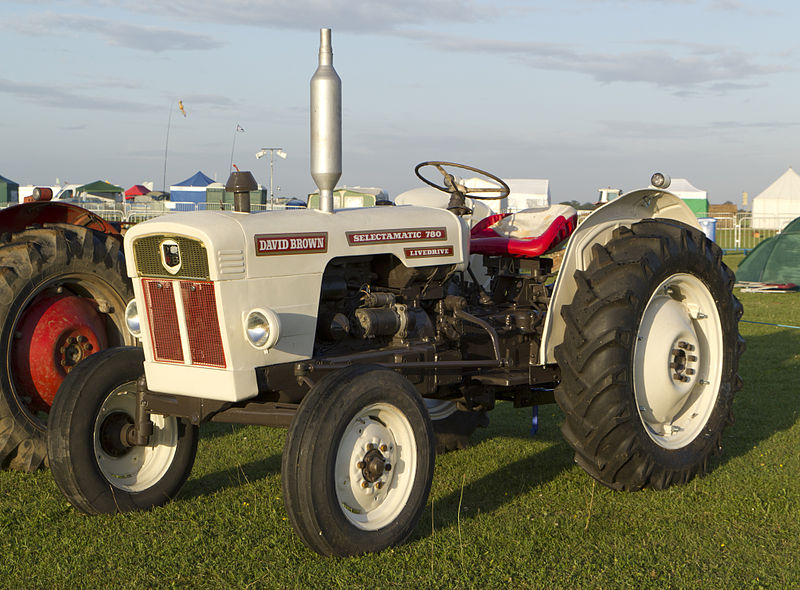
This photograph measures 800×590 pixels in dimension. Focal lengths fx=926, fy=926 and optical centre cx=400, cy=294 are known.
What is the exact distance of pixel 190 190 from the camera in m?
42.1

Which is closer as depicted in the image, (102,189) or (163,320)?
(163,320)

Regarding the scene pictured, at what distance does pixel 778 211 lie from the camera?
142 feet

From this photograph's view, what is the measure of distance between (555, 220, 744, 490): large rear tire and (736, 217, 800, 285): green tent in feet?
42.1

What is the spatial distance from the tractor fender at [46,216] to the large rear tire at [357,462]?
342 centimetres

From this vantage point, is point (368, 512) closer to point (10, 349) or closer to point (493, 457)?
point (493, 457)

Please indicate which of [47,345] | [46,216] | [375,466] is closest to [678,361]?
[375,466]

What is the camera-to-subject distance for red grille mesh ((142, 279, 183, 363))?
168 inches

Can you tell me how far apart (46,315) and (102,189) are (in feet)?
147

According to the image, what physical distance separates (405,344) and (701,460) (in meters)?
1.92

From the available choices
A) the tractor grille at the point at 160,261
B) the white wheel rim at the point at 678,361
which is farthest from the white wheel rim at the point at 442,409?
the tractor grille at the point at 160,261

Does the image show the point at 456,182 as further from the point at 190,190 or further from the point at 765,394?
the point at 190,190

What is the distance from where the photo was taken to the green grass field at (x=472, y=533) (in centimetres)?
380

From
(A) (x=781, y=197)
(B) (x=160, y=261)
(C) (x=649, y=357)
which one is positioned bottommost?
(A) (x=781, y=197)

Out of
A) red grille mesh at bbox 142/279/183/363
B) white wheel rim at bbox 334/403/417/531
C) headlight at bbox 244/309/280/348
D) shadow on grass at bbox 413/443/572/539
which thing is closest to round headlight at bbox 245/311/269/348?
headlight at bbox 244/309/280/348
